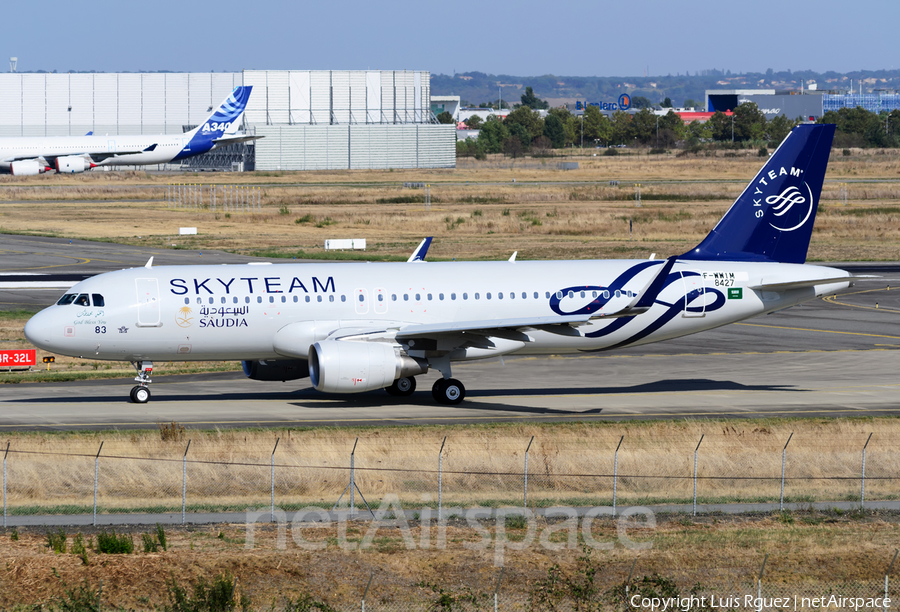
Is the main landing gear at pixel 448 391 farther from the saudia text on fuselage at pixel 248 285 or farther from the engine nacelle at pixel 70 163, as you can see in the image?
the engine nacelle at pixel 70 163

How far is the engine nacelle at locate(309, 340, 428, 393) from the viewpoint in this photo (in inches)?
1405

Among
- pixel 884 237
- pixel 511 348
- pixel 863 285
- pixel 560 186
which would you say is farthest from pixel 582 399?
pixel 560 186

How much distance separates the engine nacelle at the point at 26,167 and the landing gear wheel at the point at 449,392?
125m

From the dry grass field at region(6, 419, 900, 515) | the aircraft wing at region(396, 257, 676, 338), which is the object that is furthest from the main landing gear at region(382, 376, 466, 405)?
the dry grass field at region(6, 419, 900, 515)

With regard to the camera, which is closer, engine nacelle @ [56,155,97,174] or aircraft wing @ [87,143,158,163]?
engine nacelle @ [56,155,97,174]

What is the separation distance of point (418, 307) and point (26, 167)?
12460 cm

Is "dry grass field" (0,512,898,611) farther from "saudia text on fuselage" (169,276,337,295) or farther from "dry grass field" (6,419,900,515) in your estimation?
"saudia text on fuselage" (169,276,337,295)

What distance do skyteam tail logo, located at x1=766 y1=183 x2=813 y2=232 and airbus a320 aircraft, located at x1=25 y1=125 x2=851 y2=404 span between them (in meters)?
0.06

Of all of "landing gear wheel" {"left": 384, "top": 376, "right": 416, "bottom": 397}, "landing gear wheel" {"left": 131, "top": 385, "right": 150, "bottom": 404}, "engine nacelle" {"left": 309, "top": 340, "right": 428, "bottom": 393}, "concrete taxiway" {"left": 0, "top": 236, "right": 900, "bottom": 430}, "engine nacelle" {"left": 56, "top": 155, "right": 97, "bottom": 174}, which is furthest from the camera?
"engine nacelle" {"left": 56, "top": 155, "right": 97, "bottom": 174}

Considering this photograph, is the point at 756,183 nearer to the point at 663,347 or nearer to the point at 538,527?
the point at 663,347

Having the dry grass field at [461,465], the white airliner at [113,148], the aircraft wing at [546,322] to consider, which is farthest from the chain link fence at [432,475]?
the white airliner at [113,148]

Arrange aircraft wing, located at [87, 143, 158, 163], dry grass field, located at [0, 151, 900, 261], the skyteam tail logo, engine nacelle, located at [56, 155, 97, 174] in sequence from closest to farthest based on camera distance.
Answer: the skyteam tail logo, dry grass field, located at [0, 151, 900, 261], engine nacelle, located at [56, 155, 97, 174], aircraft wing, located at [87, 143, 158, 163]

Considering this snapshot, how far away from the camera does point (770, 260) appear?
4325 cm

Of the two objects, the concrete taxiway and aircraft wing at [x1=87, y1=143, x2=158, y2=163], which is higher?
aircraft wing at [x1=87, y1=143, x2=158, y2=163]
